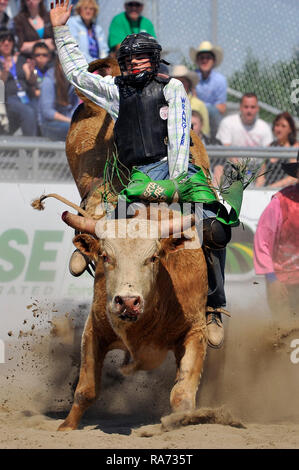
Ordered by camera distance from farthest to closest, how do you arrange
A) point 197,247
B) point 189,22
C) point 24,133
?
point 189,22, point 24,133, point 197,247

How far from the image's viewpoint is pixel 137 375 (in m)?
7.36

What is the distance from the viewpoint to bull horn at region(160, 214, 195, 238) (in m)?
5.35

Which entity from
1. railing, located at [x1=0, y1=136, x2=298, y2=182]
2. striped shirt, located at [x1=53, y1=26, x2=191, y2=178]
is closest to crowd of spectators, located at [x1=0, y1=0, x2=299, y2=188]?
railing, located at [x1=0, y1=136, x2=298, y2=182]

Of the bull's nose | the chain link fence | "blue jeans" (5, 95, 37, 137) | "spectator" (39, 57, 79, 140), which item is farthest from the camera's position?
the chain link fence

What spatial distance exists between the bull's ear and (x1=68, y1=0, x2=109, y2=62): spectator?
5.16m

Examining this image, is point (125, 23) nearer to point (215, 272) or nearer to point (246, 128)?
point (246, 128)

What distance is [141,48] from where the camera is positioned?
5945mm

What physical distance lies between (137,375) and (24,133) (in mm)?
3728

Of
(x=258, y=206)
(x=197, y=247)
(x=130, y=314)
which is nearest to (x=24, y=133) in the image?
(x=258, y=206)

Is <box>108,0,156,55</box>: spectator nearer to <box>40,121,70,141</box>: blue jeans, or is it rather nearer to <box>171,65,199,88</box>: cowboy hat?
<box>171,65,199,88</box>: cowboy hat

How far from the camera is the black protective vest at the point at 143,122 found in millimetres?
5957

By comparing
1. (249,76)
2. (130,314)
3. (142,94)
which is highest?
(249,76)

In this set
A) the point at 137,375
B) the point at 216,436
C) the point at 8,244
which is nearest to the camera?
the point at 216,436
